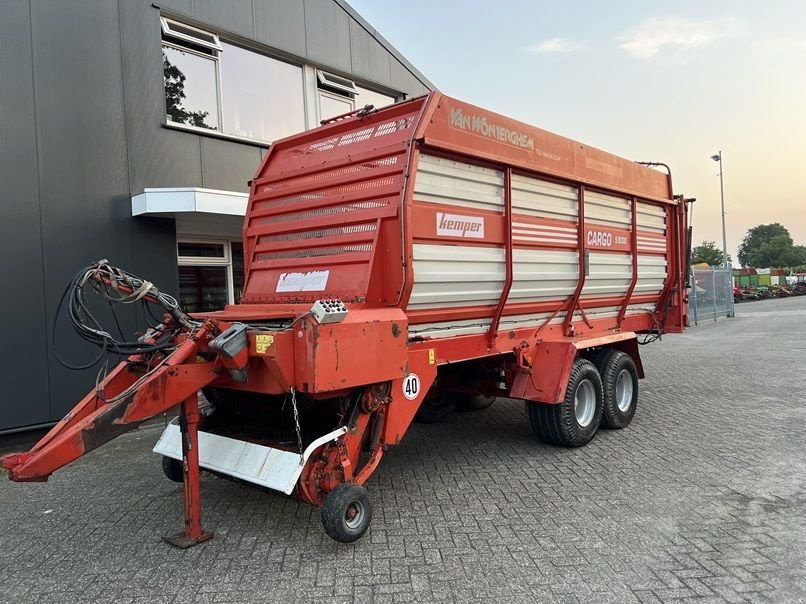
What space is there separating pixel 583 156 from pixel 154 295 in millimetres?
4255

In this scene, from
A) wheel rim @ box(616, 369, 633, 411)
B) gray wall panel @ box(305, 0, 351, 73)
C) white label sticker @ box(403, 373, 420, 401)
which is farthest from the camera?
gray wall panel @ box(305, 0, 351, 73)

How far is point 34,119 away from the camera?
6125 mm

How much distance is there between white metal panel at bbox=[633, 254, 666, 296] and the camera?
6.91 m

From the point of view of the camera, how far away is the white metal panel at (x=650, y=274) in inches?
272

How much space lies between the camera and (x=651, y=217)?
7145 millimetres

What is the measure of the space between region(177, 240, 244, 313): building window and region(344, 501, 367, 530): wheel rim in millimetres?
5110

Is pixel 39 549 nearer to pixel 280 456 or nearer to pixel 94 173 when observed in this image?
pixel 280 456

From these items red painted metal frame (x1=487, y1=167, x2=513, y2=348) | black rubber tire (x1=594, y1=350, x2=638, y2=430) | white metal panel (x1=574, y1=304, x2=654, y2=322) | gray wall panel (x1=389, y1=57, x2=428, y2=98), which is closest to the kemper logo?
red painted metal frame (x1=487, y1=167, x2=513, y2=348)

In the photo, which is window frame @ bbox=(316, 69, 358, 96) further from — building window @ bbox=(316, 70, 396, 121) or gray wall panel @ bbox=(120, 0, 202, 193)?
gray wall panel @ bbox=(120, 0, 202, 193)

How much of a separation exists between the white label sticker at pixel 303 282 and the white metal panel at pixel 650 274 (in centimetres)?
419

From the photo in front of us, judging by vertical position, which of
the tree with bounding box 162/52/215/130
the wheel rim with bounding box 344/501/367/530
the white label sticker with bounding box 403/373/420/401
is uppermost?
the tree with bounding box 162/52/215/130

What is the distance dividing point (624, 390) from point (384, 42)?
290 inches

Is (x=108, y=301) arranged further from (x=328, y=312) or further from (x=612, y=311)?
(x=612, y=311)

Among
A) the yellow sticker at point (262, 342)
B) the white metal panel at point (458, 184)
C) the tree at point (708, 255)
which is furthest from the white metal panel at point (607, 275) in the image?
the tree at point (708, 255)
